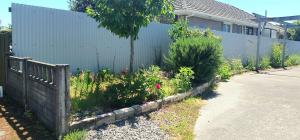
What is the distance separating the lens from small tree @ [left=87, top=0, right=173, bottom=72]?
24.1ft

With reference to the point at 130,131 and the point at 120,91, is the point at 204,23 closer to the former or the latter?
the point at 120,91

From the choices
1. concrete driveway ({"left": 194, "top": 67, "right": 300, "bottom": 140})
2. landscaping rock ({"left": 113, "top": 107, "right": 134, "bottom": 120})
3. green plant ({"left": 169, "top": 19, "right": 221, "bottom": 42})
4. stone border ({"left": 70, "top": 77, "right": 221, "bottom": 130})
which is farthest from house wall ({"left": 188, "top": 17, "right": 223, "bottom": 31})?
landscaping rock ({"left": 113, "top": 107, "right": 134, "bottom": 120})

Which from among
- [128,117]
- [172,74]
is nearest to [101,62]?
[172,74]

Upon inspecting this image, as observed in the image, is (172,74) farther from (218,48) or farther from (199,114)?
(199,114)

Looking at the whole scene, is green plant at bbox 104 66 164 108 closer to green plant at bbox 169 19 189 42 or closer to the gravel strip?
the gravel strip

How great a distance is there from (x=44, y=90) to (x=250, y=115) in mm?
4485

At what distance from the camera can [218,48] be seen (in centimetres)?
1012

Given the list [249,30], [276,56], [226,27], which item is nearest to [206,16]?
[226,27]

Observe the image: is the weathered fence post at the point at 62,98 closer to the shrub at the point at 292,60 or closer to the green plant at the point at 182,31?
the green plant at the point at 182,31

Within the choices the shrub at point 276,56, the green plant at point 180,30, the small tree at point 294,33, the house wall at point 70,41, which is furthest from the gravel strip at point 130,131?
the small tree at point 294,33

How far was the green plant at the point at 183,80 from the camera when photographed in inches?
330

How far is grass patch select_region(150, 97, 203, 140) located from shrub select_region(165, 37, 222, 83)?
1.89 meters

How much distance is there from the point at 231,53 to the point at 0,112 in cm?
1207

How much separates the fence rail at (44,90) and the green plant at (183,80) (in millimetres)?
3690
